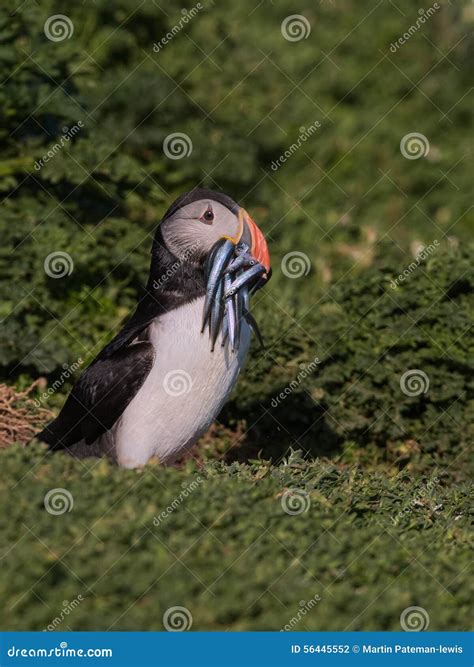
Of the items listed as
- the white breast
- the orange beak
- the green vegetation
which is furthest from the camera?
the orange beak

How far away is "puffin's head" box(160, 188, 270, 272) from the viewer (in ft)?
20.6

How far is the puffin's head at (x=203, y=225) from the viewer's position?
6270 millimetres

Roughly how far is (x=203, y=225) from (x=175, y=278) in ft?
1.06

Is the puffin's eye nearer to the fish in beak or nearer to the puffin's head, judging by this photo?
the puffin's head

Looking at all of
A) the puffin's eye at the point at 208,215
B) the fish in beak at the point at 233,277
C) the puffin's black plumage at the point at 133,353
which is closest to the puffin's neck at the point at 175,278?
the puffin's black plumage at the point at 133,353

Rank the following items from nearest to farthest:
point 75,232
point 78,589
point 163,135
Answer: point 78,589
point 75,232
point 163,135

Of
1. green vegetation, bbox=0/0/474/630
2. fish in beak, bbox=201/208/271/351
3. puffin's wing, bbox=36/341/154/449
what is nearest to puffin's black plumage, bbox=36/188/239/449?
puffin's wing, bbox=36/341/154/449

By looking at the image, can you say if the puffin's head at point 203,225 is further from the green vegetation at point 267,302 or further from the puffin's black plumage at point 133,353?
the green vegetation at point 267,302

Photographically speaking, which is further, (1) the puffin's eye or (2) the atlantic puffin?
(1) the puffin's eye

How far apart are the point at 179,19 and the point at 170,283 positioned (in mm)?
6973

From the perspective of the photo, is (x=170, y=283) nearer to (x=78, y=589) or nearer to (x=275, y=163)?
(x=78, y=589)

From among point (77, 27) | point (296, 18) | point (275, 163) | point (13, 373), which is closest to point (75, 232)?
point (13, 373)

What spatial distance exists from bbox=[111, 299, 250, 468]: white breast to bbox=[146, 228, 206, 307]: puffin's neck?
0.08 metres

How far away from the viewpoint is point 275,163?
12.7 meters
